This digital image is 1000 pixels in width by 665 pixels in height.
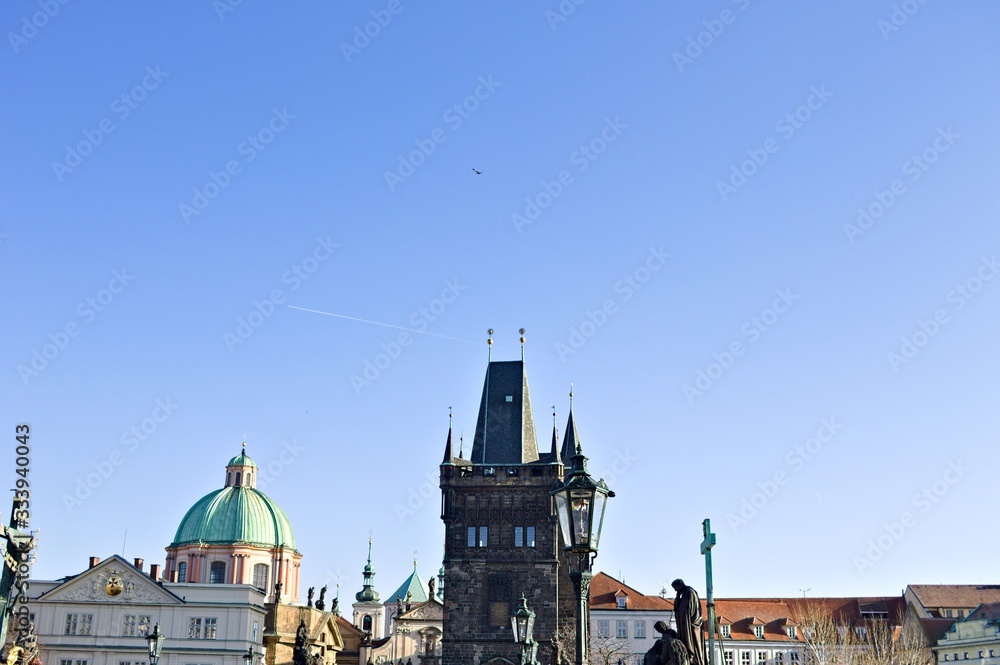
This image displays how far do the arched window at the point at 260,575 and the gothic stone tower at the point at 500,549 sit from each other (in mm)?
21911

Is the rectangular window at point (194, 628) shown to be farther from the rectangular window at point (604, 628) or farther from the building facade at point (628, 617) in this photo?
the rectangular window at point (604, 628)

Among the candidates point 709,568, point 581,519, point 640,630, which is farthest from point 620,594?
point 581,519

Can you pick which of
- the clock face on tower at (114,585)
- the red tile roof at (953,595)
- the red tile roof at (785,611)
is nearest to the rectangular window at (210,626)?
the clock face on tower at (114,585)

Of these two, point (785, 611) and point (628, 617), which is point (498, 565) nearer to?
point (628, 617)

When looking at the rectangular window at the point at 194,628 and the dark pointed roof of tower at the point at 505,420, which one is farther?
the dark pointed roof of tower at the point at 505,420

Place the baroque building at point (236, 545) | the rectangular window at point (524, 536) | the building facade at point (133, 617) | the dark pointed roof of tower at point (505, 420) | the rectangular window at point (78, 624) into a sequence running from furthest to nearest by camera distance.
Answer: the baroque building at point (236, 545) → the dark pointed roof of tower at point (505, 420) → the rectangular window at point (524, 536) → the rectangular window at point (78, 624) → the building facade at point (133, 617)

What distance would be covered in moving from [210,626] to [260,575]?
65.2 feet

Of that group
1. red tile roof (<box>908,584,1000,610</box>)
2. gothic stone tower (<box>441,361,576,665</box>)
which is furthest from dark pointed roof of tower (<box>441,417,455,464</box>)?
red tile roof (<box>908,584,1000,610</box>)

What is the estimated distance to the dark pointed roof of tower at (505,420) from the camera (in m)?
78.8

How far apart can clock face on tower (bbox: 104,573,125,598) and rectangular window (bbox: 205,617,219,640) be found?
19.7ft

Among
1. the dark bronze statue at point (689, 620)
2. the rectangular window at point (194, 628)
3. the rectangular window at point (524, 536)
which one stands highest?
the rectangular window at point (524, 536)

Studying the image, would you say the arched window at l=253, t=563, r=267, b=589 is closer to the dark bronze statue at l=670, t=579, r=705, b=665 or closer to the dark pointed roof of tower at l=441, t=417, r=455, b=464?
the dark pointed roof of tower at l=441, t=417, r=455, b=464

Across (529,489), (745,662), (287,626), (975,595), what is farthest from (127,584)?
(975,595)

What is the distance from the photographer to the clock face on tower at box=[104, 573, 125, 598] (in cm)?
6988
